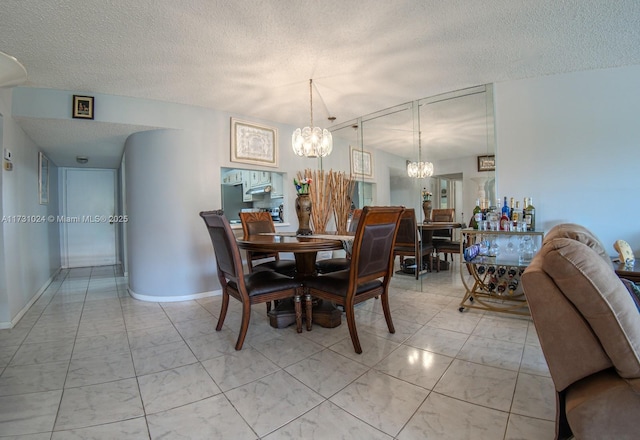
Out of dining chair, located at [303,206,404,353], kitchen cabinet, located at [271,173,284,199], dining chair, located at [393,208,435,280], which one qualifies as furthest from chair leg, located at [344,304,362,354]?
kitchen cabinet, located at [271,173,284,199]

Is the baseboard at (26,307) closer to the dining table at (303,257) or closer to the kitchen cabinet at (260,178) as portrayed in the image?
the dining table at (303,257)

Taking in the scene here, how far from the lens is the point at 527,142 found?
8.74 ft

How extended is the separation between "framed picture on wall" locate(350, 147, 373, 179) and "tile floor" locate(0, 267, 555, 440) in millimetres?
2172

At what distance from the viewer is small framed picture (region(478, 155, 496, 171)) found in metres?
2.80

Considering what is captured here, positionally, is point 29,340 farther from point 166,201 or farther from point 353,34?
point 353,34

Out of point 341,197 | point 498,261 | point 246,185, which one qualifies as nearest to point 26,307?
point 246,185

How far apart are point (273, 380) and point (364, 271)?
0.86 metres

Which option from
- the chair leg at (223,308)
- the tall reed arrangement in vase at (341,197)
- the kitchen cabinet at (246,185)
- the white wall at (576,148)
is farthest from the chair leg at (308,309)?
the kitchen cabinet at (246,185)

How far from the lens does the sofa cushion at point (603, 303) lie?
78 centimetres

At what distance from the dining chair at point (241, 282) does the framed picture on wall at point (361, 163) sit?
2394mm

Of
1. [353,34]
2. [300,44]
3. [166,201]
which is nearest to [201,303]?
[166,201]

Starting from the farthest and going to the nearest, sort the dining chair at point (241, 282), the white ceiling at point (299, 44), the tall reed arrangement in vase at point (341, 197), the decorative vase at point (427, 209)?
the tall reed arrangement in vase at point (341, 197), the decorative vase at point (427, 209), the dining chair at point (241, 282), the white ceiling at point (299, 44)

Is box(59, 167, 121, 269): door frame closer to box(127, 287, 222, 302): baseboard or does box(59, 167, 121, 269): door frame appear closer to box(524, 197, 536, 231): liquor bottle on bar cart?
Answer: box(127, 287, 222, 302): baseboard

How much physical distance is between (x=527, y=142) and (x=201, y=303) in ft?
12.5
